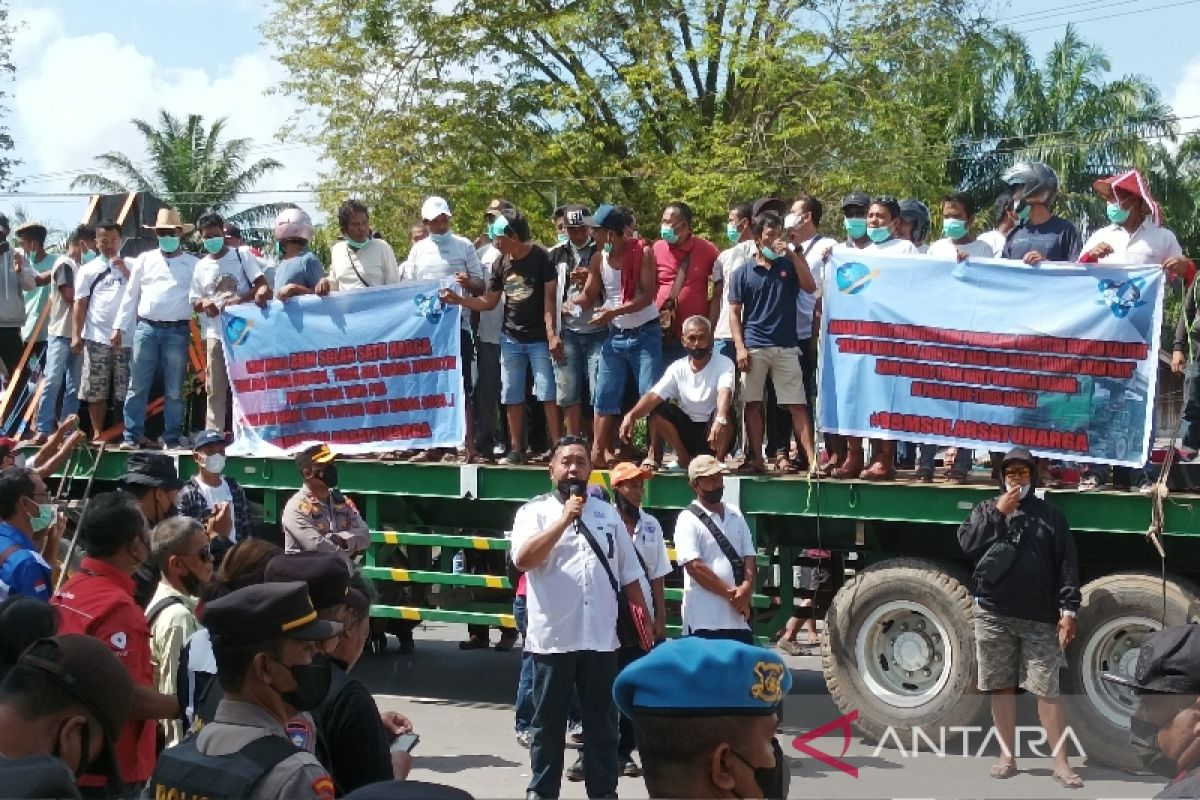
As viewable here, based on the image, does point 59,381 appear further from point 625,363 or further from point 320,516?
A: point 625,363

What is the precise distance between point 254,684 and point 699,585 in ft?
19.3

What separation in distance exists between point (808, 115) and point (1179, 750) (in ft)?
77.8

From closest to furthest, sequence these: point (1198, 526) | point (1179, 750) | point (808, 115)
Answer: point (1179, 750)
point (1198, 526)
point (808, 115)

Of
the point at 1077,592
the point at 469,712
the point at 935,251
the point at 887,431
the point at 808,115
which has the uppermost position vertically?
the point at 808,115

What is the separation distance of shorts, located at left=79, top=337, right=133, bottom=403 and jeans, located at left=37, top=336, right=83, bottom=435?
0.72ft

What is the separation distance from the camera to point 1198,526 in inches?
359

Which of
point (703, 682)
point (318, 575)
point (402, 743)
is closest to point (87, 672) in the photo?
point (318, 575)

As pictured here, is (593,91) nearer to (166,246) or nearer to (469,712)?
(166,246)

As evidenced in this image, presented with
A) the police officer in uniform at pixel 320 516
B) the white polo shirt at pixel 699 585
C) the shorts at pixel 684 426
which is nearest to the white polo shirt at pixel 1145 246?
the shorts at pixel 684 426

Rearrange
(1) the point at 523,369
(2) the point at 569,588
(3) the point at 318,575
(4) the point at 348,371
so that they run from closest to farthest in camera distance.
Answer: (3) the point at 318,575 → (2) the point at 569,588 → (1) the point at 523,369 → (4) the point at 348,371

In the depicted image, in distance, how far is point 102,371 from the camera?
13.1 meters

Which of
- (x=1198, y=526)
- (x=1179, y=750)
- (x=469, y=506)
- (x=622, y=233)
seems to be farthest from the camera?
(x=469, y=506)

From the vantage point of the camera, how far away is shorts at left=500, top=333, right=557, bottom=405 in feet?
37.3

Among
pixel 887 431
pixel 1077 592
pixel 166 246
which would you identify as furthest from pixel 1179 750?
pixel 166 246
